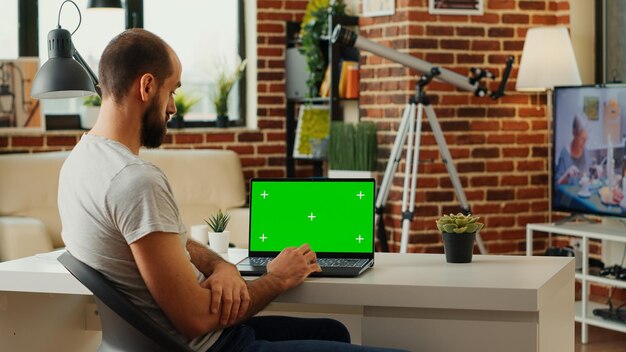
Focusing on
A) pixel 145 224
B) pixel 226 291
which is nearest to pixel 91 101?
pixel 226 291

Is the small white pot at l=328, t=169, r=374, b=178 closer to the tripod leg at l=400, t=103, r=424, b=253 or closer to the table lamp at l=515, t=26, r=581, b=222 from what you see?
the tripod leg at l=400, t=103, r=424, b=253

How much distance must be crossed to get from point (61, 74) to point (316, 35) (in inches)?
137

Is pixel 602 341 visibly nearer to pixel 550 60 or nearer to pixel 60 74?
pixel 550 60

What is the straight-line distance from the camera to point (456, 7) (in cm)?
569

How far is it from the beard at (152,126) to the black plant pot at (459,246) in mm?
854

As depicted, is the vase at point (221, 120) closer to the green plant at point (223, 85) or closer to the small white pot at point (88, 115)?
the green plant at point (223, 85)

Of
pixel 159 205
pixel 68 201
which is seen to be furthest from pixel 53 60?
pixel 159 205

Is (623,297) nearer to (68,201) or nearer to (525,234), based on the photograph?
(525,234)

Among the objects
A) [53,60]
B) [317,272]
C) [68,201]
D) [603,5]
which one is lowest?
[317,272]

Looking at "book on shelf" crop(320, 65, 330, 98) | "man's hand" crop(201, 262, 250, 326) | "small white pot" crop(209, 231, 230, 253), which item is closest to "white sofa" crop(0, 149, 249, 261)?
"book on shelf" crop(320, 65, 330, 98)

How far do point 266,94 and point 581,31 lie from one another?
84.2 inches

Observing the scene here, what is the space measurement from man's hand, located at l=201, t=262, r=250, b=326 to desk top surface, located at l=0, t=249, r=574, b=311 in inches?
5.0

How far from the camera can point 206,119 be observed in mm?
6895

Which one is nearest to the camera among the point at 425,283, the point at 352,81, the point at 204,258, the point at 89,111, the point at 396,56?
the point at 425,283
